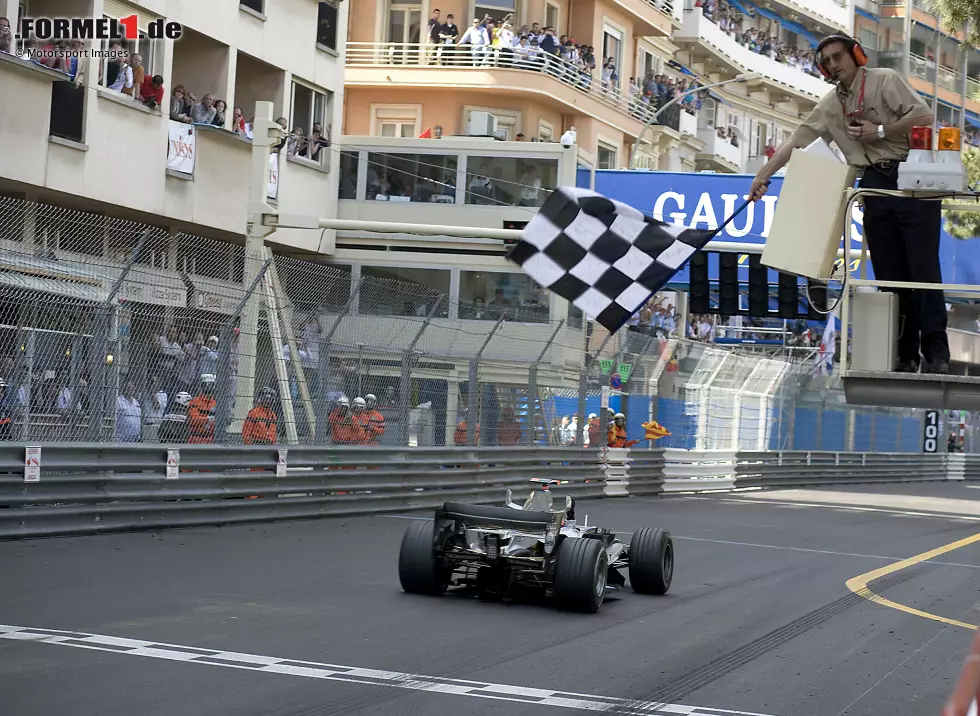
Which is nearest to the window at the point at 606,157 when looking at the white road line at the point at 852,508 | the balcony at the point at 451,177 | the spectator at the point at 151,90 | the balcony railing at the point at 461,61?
the balcony railing at the point at 461,61

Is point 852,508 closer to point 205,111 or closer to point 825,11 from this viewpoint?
point 205,111

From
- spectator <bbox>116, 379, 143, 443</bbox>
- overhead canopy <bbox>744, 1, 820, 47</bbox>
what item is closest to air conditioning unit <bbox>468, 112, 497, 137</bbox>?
spectator <bbox>116, 379, 143, 443</bbox>

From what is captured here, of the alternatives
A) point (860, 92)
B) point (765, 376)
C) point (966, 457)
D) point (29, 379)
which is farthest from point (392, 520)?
point (966, 457)

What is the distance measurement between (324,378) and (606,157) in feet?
86.7

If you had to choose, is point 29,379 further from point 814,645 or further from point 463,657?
point 814,645

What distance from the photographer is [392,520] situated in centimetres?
1661

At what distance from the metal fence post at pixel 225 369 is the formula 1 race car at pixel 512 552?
485 centimetres

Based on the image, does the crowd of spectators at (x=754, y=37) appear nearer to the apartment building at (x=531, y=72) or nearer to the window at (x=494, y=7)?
the apartment building at (x=531, y=72)

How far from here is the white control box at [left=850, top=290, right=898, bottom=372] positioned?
27.6 feet

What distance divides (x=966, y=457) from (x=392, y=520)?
31429mm

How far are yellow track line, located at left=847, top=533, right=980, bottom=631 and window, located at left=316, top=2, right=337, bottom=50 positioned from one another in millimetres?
18976

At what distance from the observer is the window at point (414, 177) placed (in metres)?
34.2

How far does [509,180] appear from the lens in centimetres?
3459

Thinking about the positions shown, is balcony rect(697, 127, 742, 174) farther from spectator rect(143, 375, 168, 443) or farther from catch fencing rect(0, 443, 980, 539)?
spectator rect(143, 375, 168, 443)
